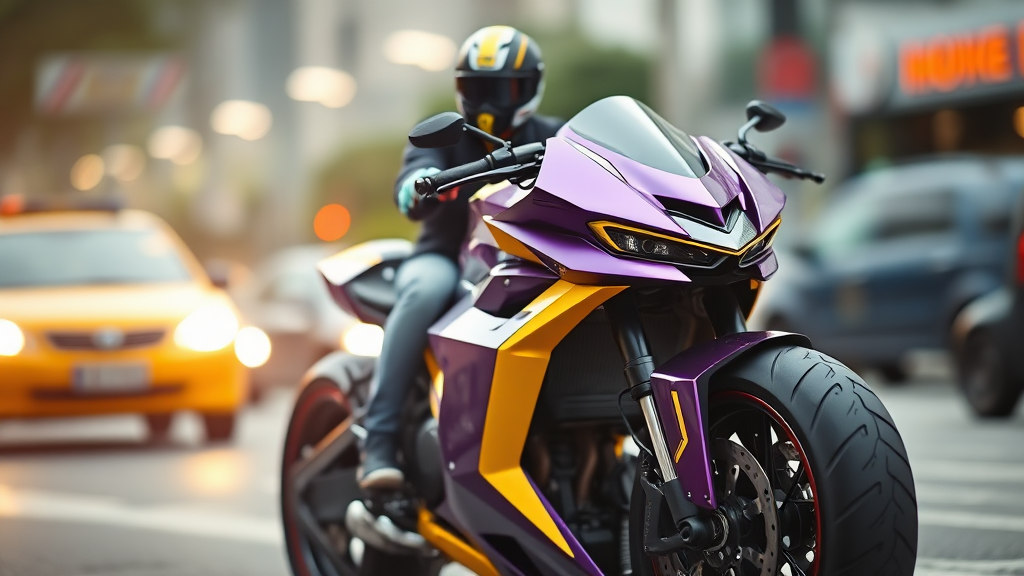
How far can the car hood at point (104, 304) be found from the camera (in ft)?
36.4

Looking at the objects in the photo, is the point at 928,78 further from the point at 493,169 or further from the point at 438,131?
the point at 438,131

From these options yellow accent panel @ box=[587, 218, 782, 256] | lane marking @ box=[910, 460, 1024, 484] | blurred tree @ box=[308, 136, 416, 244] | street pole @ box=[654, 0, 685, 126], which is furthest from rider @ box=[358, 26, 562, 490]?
blurred tree @ box=[308, 136, 416, 244]

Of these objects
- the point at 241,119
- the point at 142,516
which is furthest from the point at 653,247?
the point at 241,119

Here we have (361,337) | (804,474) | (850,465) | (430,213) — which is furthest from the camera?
(361,337)

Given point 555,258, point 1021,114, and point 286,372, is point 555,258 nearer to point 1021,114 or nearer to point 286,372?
point 286,372

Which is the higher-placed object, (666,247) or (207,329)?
(666,247)

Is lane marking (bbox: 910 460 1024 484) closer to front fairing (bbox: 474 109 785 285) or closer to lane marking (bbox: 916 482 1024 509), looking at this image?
lane marking (bbox: 916 482 1024 509)

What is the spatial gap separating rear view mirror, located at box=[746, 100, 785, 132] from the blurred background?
5.82 ft

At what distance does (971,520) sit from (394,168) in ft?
156

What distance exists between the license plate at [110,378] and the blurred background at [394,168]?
0.49 metres

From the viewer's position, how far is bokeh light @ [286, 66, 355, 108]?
4538 centimetres

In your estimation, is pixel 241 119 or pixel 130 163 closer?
pixel 241 119

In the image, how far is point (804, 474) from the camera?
3.52m

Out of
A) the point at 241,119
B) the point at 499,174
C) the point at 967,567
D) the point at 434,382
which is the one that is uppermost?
the point at 499,174
